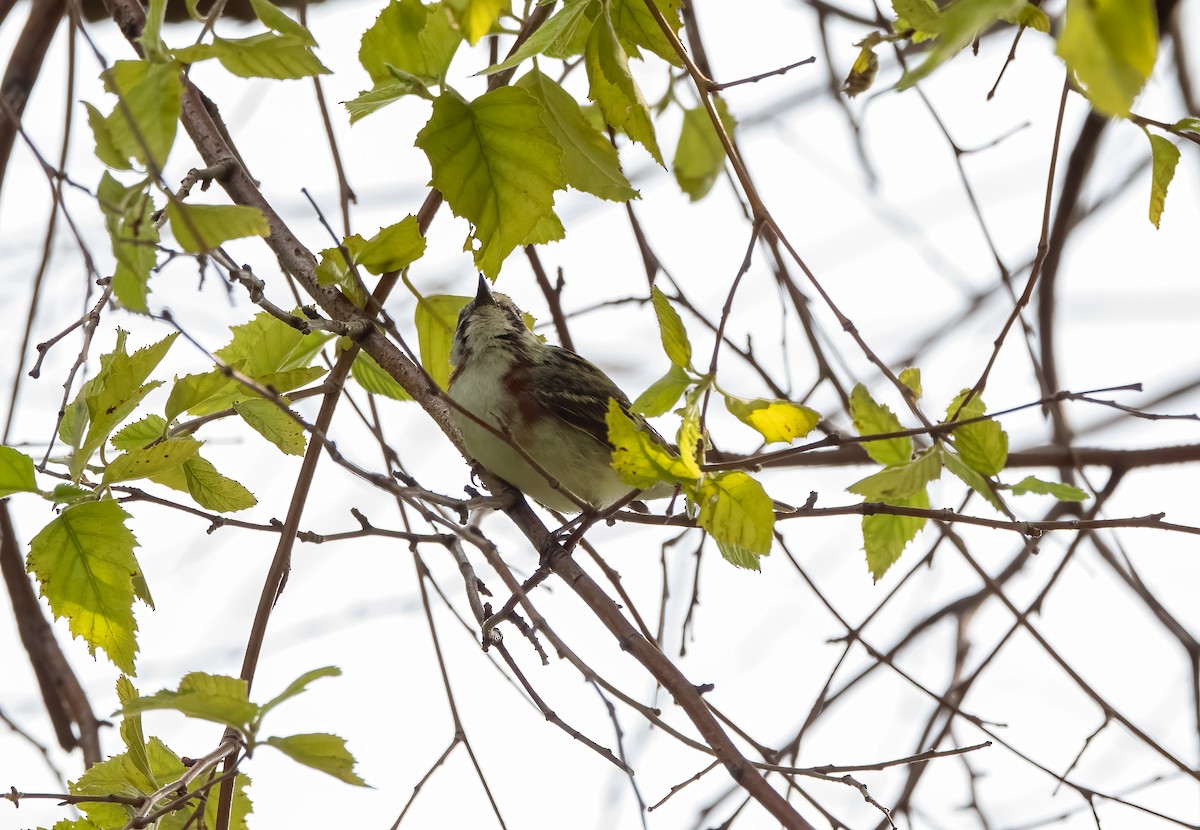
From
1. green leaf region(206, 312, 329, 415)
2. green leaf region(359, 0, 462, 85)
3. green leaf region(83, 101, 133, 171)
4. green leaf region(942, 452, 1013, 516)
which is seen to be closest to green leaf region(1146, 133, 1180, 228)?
green leaf region(942, 452, 1013, 516)

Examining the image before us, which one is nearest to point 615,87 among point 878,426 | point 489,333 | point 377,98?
point 377,98

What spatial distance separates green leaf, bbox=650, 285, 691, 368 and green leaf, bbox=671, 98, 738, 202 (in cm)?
141

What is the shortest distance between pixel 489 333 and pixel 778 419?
8.82 feet

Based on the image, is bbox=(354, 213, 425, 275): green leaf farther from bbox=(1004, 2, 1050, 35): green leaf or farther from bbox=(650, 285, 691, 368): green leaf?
bbox=(1004, 2, 1050, 35): green leaf

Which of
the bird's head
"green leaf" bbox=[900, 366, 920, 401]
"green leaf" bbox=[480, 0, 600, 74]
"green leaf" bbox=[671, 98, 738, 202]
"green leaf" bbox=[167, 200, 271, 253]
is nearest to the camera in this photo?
"green leaf" bbox=[167, 200, 271, 253]

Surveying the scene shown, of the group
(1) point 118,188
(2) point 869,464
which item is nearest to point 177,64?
(1) point 118,188

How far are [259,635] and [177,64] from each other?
1.26 metres

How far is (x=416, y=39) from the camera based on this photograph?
7.20 feet

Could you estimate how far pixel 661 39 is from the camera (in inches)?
89.6

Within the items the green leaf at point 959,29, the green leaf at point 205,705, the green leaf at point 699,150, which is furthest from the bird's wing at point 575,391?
the green leaf at point 959,29

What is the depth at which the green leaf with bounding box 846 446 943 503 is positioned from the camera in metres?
2.39

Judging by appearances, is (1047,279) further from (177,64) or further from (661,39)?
(177,64)

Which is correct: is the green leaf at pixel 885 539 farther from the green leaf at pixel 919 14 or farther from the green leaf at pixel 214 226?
the green leaf at pixel 214 226

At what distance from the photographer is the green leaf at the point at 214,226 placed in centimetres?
178
